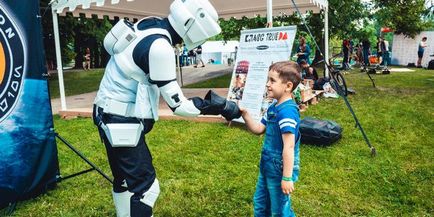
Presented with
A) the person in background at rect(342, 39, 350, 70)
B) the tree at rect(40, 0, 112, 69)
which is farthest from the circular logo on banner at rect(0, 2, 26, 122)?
the person in background at rect(342, 39, 350, 70)

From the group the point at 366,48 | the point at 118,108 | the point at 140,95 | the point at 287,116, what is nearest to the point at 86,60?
the point at 366,48

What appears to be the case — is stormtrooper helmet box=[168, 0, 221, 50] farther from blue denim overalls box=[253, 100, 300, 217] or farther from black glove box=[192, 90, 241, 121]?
blue denim overalls box=[253, 100, 300, 217]

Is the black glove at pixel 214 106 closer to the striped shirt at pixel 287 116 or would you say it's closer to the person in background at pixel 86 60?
the striped shirt at pixel 287 116

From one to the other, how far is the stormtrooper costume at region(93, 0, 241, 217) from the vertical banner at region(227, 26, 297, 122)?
317 centimetres

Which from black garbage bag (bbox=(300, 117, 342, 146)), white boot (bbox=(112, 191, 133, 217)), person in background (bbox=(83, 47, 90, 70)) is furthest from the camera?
person in background (bbox=(83, 47, 90, 70))

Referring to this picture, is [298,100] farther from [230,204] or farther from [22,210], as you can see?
[22,210]

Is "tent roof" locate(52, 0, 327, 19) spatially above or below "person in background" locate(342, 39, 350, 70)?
above

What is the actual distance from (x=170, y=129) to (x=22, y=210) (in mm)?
3374

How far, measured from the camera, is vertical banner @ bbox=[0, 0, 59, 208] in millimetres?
3582

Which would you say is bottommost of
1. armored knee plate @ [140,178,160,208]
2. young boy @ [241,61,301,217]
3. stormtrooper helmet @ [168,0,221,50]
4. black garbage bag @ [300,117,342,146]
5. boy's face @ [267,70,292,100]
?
black garbage bag @ [300,117,342,146]

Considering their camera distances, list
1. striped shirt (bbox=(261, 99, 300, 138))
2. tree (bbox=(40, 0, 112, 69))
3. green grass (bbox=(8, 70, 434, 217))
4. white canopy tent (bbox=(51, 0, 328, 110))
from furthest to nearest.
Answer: tree (bbox=(40, 0, 112, 69)) → white canopy tent (bbox=(51, 0, 328, 110)) → green grass (bbox=(8, 70, 434, 217)) → striped shirt (bbox=(261, 99, 300, 138))

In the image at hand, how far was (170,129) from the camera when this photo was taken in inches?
271

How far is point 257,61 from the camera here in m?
6.13

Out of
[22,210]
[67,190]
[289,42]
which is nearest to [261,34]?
[289,42]
